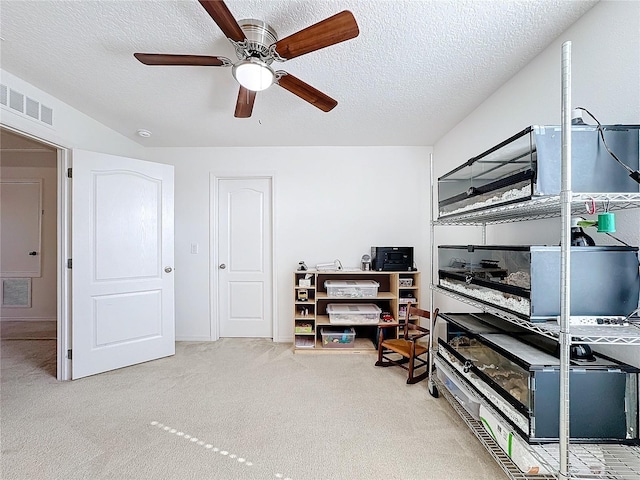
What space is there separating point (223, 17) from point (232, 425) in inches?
87.7

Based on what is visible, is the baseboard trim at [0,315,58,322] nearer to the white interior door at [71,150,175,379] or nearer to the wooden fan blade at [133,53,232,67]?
the white interior door at [71,150,175,379]

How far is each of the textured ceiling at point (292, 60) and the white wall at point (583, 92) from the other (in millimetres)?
92

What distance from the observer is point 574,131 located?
1127 millimetres

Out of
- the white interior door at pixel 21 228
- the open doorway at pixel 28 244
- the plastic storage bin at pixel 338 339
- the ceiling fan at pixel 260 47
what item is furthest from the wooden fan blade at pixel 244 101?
the white interior door at pixel 21 228

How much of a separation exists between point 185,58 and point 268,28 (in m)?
0.45

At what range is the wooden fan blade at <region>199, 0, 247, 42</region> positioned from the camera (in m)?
1.10

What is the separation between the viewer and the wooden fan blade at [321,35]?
3.87 ft

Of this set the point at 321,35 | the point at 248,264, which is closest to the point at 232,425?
the point at 248,264

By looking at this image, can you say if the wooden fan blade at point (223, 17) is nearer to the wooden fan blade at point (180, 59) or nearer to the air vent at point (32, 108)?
the wooden fan blade at point (180, 59)

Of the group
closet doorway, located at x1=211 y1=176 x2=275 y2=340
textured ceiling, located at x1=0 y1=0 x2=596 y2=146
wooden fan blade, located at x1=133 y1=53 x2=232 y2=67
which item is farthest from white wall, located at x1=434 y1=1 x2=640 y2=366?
closet doorway, located at x1=211 y1=176 x2=275 y2=340

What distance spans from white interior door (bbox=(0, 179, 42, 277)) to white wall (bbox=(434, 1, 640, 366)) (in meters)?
5.96

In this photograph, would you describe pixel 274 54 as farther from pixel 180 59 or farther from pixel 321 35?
pixel 180 59

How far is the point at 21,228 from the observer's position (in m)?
4.31

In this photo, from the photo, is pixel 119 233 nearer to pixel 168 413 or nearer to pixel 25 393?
pixel 25 393
